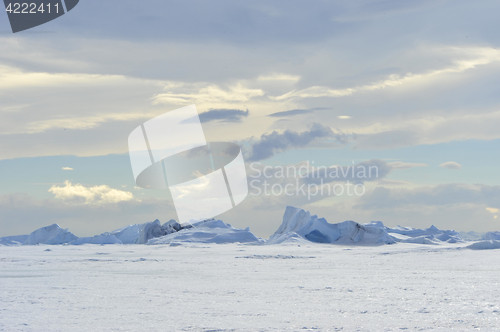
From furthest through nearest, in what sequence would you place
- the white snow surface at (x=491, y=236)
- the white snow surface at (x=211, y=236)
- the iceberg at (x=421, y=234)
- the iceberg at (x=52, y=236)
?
the iceberg at (x=52, y=236) → the white snow surface at (x=491, y=236) → the white snow surface at (x=211, y=236) → the iceberg at (x=421, y=234)

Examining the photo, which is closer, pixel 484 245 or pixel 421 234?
pixel 484 245

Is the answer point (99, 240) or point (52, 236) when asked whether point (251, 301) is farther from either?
point (52, 236)

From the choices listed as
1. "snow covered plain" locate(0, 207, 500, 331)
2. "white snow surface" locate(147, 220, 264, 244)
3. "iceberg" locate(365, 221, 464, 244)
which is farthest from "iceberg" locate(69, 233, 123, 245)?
"snow covered plain" locate(0, 207, 500, 331)

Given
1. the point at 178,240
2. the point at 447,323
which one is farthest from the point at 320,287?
the point at 178,240

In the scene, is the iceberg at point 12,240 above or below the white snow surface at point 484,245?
below

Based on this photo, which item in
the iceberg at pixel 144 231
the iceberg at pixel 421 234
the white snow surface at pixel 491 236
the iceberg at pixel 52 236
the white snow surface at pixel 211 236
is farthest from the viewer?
the iceberg at pixel 144 231

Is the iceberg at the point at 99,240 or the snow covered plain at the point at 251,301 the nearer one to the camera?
the snow covered plain at the point at 251,301

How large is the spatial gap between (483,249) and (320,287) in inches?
891

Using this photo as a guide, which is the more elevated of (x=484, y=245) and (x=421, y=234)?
(x=484, y=245)

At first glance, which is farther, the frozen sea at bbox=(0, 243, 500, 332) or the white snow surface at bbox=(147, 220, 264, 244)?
the white snow surface at bbox=(147, 220, 264, 244)

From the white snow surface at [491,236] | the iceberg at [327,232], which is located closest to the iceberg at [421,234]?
the iceberg at [327,232]

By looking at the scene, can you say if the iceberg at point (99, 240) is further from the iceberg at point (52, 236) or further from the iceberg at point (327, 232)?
the iceberg at point (327, 232)

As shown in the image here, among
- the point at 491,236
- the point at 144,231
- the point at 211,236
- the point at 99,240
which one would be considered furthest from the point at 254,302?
the point at 491,236

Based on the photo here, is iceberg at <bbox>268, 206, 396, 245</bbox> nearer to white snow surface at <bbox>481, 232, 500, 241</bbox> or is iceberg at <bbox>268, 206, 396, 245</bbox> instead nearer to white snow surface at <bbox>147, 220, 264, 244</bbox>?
white snow surface at <bbox>147, 220, 264, 244</bbox>
